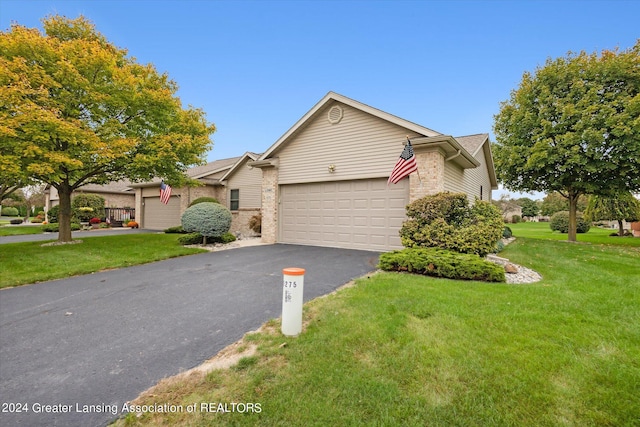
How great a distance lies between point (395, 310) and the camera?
4.24 metres

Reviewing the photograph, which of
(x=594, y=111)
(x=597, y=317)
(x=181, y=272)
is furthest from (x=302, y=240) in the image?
(x=594, y=111)

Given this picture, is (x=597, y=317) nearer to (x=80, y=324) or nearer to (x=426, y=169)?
(x=426, y=169)

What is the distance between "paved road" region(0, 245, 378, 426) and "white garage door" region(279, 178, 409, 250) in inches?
117

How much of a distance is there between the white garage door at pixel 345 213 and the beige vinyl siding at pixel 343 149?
1.45 feet

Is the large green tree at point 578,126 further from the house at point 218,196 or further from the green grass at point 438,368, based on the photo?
the house at point 218,196

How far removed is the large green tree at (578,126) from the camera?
12.4m

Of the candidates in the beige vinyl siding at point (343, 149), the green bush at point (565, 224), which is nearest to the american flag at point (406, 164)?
Answer: the beige vinyl siding at point (343, 149)

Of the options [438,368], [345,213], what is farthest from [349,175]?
[438,368]

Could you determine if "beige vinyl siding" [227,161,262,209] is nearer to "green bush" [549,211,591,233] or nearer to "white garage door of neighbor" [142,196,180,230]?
"white garage door of neighbor" [142,196,180,230]

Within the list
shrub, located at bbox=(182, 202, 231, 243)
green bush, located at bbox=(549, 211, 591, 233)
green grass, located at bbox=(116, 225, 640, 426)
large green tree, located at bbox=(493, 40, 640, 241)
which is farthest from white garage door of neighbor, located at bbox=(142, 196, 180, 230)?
green bush, located at bbox=(549, 211, 591, 233)

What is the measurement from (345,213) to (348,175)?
145 cm

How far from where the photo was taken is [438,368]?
2771 millimetres

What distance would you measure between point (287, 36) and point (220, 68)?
13.8 ft

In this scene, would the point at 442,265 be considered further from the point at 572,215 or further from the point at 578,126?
the point at 572,215
